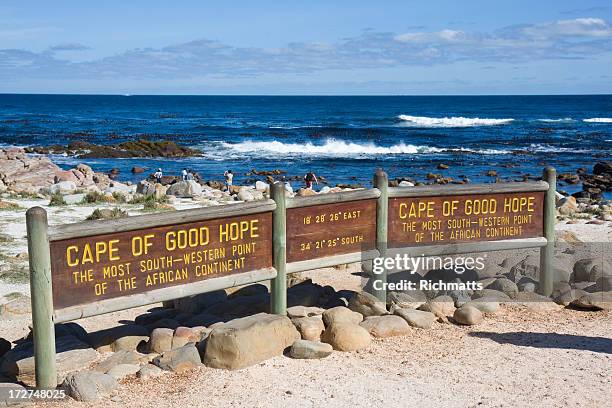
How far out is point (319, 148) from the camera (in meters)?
48.8

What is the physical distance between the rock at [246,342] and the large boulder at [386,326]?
3.07 feet

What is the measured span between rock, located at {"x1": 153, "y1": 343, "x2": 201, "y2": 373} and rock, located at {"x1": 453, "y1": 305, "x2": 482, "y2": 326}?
9.47 feet

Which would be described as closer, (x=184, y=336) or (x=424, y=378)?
(x=424, y=378)

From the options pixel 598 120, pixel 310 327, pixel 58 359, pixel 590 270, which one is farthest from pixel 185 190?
pixel 598 120

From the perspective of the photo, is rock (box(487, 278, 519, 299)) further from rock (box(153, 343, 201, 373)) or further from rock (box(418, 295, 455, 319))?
rock (box(153, 343, 201, 373))

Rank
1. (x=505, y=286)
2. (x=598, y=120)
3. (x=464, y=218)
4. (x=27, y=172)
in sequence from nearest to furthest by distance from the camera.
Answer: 1. (x=464, y=218)
2. (x=505, y=286)
3. (x=27, y=172)
4. (x=598, y=120)

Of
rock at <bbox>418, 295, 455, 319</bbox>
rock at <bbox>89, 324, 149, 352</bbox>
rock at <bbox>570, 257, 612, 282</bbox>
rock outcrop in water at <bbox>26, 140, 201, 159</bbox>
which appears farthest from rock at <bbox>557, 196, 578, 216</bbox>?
rock outcrop in water at <bbox>26, 140, 201, 159</bbox>

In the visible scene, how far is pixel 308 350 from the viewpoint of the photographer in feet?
22.8

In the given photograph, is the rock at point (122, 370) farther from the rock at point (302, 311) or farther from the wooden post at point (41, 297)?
the rock at point (302, 311)

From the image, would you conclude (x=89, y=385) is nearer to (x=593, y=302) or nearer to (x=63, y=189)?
(x=593, y=302)

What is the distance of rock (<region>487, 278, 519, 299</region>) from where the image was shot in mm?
9086

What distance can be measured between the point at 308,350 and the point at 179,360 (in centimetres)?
116

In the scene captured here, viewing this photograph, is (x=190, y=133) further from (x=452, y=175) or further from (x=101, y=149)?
(x=452, y=175)

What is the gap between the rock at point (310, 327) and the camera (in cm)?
739
